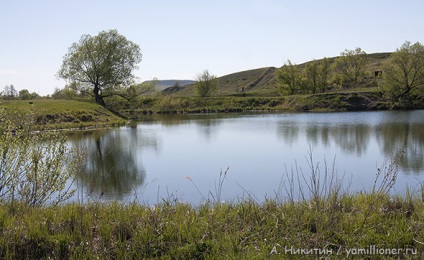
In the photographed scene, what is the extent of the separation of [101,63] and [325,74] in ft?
158

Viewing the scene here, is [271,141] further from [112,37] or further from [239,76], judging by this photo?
[239,76]

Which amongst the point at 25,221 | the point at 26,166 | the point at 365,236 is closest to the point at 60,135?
the point at 26,166

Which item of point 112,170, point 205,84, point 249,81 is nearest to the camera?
point 112,170

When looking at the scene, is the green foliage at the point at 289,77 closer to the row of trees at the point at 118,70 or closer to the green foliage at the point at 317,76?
the green foliage at the point at 317,76

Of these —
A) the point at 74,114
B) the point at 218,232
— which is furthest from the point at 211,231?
the point at 74,114

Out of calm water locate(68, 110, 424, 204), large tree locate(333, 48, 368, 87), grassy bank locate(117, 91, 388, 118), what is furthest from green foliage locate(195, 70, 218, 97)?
calm water locate(68, 110, 424, 204)

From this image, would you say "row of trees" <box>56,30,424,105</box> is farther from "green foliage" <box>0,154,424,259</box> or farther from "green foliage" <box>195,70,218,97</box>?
"green foliage" <box>0,154,424,259</box>

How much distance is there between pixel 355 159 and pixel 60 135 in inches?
502

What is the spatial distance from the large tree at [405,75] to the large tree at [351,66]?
16.6 meters

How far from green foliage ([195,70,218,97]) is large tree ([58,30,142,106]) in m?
40.4

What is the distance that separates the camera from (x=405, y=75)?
58125 mm

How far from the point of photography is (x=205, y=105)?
80375 mm

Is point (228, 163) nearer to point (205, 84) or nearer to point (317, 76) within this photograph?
point (317, 76)

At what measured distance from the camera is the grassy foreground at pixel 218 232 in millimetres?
4940
